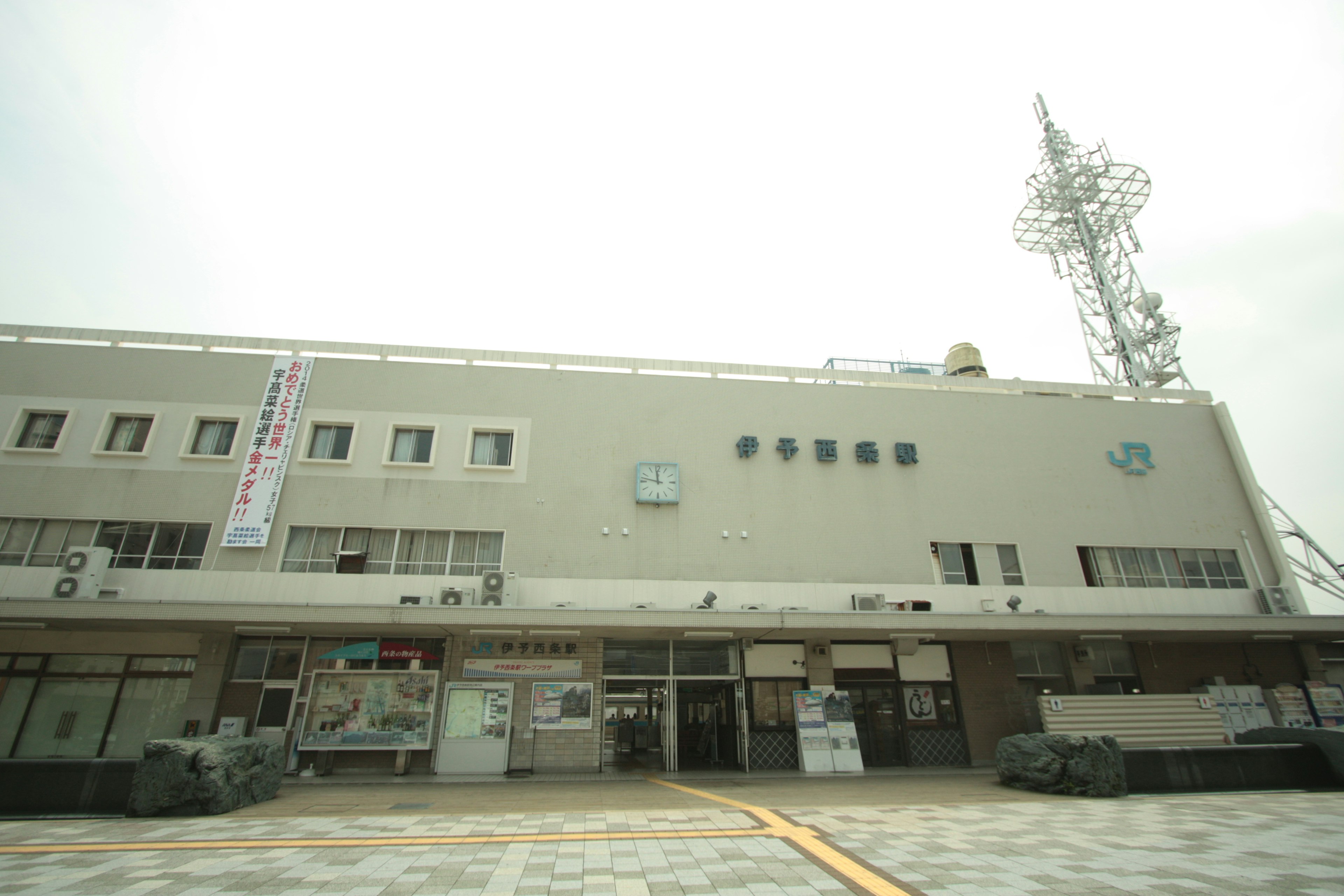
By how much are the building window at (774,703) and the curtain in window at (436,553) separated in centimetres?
793

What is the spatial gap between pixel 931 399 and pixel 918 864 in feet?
45.6

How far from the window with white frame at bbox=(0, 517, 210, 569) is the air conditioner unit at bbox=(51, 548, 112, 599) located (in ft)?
1.92

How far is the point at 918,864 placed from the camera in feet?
21.1

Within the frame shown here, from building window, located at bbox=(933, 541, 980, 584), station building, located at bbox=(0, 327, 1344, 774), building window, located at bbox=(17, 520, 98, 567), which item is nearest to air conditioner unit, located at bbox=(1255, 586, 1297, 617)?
station building, located at bbox=(0, 327, 1344, 774)

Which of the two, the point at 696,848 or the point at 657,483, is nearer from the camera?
the point at 696,848

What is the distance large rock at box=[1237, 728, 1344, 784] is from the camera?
1143 cm

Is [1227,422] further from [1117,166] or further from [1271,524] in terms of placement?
[1117,166]

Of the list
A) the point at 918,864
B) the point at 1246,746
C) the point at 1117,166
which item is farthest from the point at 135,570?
the point at 1117,166

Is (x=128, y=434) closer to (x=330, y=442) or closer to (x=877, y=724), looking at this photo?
(x=330, y=442)

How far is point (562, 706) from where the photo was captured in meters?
14.2

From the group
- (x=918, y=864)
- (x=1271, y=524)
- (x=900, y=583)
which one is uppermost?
(x=1271, y=524)

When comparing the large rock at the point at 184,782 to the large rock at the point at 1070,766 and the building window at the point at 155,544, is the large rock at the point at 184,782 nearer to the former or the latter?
the building window at the point at 155,544

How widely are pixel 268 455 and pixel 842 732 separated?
15.2m

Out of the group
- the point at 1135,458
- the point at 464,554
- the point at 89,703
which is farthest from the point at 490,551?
the point at 1135,458
